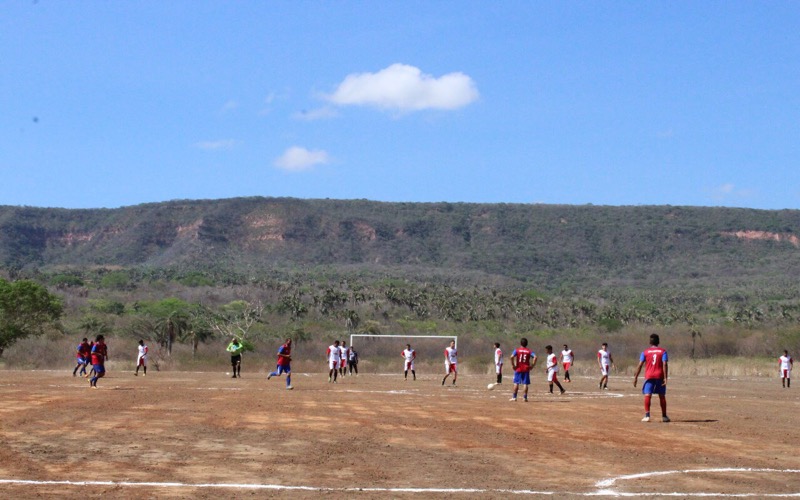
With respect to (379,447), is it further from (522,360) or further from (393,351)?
(393,351)

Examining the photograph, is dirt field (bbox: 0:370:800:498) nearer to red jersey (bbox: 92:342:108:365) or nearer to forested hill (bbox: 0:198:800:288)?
red jersey (bbox: 92:342:108:365)

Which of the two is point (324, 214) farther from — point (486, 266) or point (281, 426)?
point (281, 426)

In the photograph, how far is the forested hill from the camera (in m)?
124

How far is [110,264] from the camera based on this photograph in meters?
128

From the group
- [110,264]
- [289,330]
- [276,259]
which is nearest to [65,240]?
[110,264]

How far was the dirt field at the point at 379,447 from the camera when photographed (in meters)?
12.8

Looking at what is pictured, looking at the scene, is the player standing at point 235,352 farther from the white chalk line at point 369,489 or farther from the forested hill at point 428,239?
the forested hill at point 428,239

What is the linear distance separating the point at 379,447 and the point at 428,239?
11758 cm

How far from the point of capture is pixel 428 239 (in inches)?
5285

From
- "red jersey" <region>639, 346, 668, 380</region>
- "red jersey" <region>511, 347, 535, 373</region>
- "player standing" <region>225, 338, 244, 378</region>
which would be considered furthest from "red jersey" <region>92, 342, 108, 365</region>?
"red jersey" <region>639, 346, 668, 380</region>

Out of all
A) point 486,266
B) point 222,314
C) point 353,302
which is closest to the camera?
point 222,314

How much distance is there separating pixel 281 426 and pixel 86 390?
13.5 meters

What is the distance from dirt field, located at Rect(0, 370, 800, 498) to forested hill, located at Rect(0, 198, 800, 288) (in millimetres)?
92335

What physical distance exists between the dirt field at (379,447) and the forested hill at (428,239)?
9233cm
